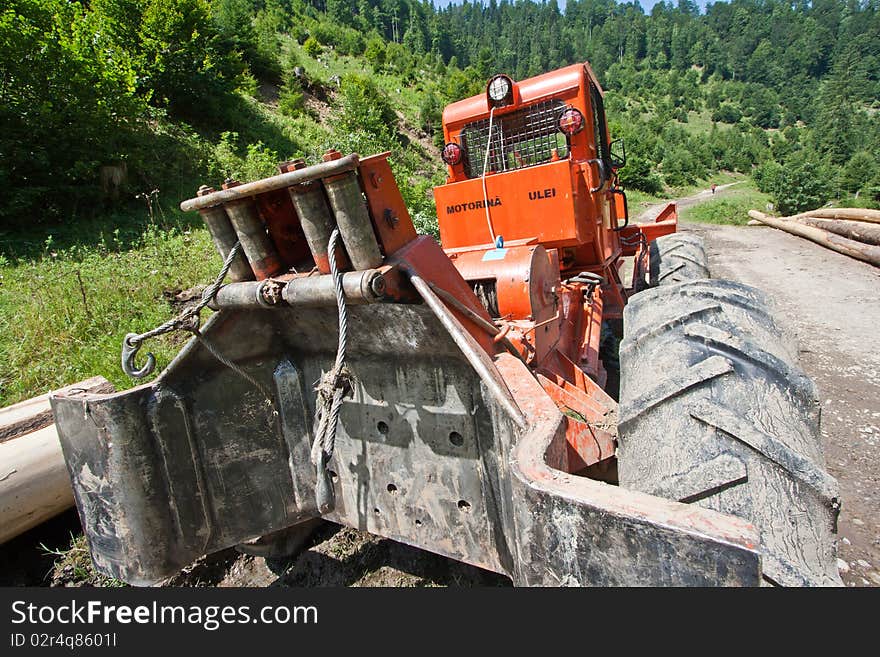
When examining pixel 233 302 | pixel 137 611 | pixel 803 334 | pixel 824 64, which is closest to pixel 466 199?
pixel 233 302

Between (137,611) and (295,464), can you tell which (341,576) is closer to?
(295,464)

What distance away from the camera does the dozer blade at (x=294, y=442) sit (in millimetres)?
2100

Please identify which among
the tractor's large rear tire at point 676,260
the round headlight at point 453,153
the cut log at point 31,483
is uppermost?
the round headlight at point 453,153

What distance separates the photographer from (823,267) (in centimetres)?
969

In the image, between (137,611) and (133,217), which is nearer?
(137,611)

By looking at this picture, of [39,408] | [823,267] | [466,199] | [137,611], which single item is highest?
[466,199]

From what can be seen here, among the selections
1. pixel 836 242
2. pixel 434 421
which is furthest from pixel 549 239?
pixel 836 242

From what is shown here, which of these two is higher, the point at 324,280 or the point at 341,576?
the point at 324,280

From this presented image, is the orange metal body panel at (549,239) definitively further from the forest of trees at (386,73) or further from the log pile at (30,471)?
the forest of trees at (386,73)

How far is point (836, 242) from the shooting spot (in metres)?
11.3

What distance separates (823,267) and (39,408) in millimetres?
12322

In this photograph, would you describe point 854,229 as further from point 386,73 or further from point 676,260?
point 386,73

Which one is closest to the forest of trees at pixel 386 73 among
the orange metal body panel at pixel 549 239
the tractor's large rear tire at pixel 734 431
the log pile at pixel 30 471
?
the log pile at pixel 30 471

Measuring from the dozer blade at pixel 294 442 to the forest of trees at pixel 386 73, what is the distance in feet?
26.4
